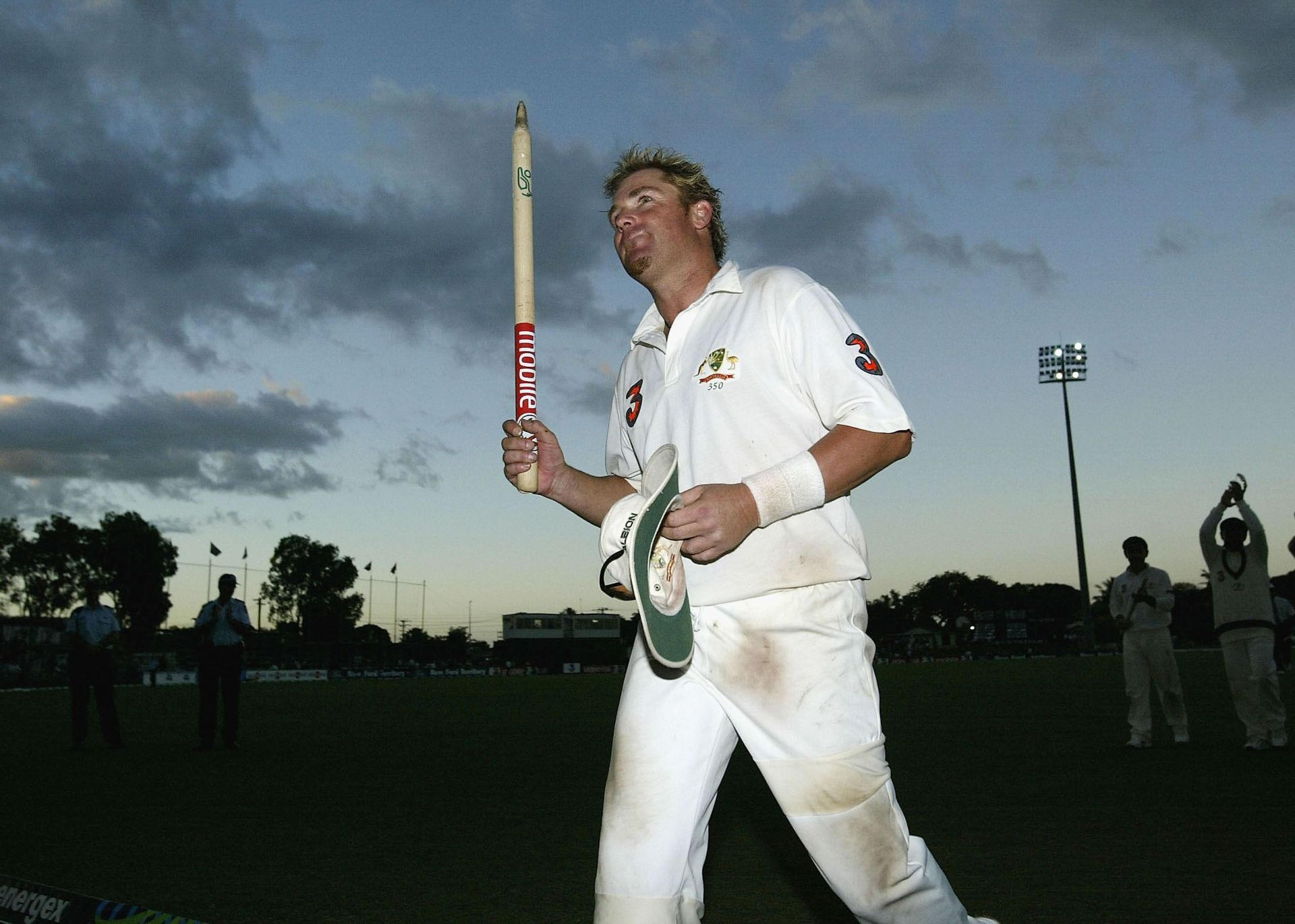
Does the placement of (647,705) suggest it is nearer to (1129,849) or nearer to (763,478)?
(763,478)

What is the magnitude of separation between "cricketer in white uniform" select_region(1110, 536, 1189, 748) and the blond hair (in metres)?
10.3

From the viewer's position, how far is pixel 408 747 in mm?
14406

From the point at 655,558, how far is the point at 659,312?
1.31 metres

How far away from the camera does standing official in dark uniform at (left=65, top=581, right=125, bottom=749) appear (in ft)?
49.4

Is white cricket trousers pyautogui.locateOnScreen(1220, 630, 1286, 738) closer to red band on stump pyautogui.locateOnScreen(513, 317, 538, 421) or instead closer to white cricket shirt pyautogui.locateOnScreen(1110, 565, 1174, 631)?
white cricket shirt pyautogui.locateOnScreen(1110, 565, 1174, 631)

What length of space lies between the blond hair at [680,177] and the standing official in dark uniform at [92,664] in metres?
13.4

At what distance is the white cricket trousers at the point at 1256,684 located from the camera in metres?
12.0

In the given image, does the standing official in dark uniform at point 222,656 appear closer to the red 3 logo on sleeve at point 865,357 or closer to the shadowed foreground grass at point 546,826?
the shadowed foreground grass at point 546,826

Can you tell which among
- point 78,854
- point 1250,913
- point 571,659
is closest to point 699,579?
point 1250,913

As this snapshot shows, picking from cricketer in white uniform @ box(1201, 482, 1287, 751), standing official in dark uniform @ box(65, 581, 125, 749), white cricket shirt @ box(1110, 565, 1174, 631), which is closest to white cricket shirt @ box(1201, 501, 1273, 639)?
cricketer in white uniform @ box(1201, 482, 1287, 751)

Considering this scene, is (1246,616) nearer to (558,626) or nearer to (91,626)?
(91,626)

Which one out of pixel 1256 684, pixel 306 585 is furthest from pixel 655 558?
pixel 306 585

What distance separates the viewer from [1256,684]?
1231 centimetres

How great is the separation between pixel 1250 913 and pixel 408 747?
429 inches
